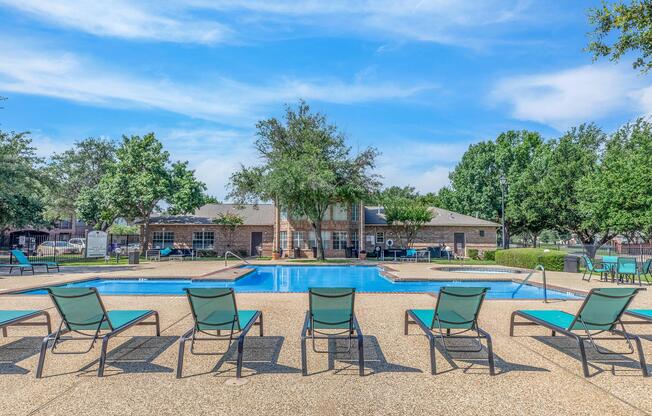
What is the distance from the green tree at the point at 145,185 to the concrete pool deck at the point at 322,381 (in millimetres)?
23718

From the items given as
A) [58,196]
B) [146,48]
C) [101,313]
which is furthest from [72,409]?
[58,196]

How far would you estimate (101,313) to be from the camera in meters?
4.73

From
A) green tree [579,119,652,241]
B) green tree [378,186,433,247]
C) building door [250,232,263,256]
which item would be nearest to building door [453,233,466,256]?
green tree [378,186,433,247]

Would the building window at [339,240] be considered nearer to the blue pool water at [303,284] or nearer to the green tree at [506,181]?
the blue pool water at [303,284]

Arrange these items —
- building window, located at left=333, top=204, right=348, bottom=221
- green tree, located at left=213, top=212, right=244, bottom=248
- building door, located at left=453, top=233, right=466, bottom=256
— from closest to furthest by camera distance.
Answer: building window, located at left=333, top=204, right=348, bottom=221, green tree, located at left=213, top=212, right=244, bottom=248, building door, located at left=453, top=233, right=466, bottom=256

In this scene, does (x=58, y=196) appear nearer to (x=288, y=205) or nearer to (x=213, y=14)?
(x=288, y=205)

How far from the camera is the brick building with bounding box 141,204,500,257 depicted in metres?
30.0

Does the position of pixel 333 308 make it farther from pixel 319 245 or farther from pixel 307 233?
pixel 307 233

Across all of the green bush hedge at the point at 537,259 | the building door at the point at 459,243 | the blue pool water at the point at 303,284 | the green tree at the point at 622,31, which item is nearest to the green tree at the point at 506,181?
the building door at the point at 459,243

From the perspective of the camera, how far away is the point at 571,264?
18.0 m

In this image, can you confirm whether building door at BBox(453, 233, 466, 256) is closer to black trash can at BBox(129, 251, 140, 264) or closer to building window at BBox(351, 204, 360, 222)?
building window at BBox(351, 204, 360, 222)

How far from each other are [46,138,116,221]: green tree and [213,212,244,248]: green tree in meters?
20.3

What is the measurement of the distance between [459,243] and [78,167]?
41.1 m

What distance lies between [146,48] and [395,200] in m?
21.0
